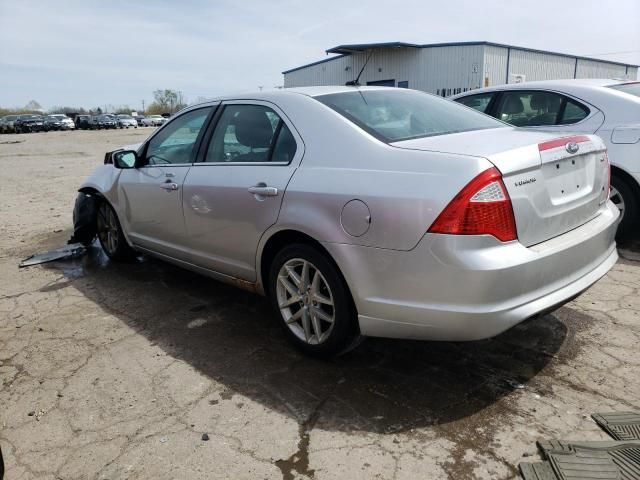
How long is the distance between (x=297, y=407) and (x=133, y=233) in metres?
2.73

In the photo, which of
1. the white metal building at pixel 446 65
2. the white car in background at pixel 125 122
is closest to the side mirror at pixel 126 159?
the white metal building at pixel 446 65

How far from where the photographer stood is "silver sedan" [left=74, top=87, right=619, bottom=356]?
7.64ft

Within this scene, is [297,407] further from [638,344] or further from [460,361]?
[638,344]

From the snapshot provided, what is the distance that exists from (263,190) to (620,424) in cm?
221

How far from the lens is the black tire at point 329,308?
2766 millimetres

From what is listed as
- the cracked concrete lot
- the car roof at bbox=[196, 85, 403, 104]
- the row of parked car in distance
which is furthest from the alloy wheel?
the row of parked car in distance

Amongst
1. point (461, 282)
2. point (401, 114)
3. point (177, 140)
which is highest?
point (401, 114)

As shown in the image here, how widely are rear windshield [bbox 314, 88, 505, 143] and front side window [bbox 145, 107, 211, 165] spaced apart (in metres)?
1.23

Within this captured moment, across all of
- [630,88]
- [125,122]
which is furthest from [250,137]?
[125,122]

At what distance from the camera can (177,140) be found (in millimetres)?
4211

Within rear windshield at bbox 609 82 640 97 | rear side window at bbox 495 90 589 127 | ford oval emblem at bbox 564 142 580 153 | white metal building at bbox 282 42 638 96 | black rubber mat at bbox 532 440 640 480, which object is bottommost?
black rubber mat at bbox 532 440 640 480

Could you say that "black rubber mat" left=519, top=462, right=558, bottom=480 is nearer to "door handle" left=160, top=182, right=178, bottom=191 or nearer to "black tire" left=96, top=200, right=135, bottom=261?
"door handle" left=160, top=182, right=178, bottom=191

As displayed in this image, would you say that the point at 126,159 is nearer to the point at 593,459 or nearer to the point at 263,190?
the point at 263,190

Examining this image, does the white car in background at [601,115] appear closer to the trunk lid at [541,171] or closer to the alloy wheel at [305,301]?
the trunk lid at [541,171]
